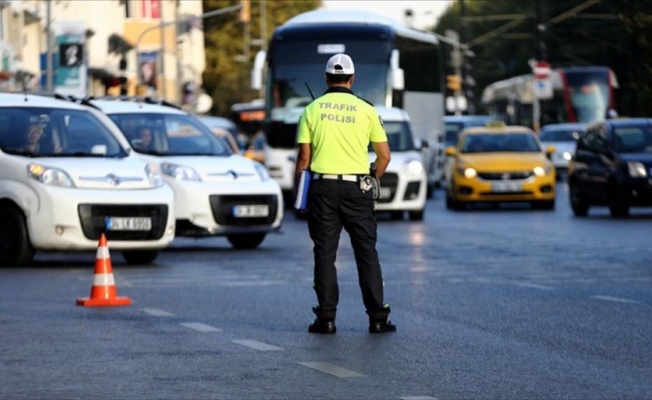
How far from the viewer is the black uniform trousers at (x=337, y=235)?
13211 millimetres

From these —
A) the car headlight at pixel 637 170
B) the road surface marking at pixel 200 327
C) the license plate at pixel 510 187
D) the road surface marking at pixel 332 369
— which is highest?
the car headlight at pixel 637 170

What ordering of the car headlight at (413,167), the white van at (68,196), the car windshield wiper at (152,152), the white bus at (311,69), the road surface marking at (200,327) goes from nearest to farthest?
the road surface marking at (200,327), the white van at (68,196), the car windshield wiper at (152,152), the car headlight at (413,167), the white bus at (311,69)

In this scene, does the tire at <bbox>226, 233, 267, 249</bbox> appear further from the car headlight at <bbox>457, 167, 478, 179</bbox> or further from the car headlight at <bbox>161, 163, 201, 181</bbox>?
the car headlight at <bbox>457, 167, 478, 179</bbox>

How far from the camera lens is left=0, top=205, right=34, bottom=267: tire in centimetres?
2056

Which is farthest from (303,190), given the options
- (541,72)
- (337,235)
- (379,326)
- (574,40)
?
(574,40)

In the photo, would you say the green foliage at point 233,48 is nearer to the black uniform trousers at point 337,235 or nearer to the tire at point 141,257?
the tire at point 141,257

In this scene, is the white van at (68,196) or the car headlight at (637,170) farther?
the car headlight at (637,170)

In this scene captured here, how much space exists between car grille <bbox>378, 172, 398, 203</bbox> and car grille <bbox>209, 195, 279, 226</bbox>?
344 inches

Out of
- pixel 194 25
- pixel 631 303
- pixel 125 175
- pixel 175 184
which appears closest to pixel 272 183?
pixel 175 184

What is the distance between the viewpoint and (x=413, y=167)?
3306cm

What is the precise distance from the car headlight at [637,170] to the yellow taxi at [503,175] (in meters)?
4.90

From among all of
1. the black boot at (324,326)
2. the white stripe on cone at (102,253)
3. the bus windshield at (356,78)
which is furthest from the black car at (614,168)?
the black boot at (324,326)

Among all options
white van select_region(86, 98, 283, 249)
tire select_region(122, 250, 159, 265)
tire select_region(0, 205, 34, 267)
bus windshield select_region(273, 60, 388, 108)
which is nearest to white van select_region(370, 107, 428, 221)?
bus windshield select_region(273, 60, 388, 108)

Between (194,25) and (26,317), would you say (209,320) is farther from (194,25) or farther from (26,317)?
(194,25)
